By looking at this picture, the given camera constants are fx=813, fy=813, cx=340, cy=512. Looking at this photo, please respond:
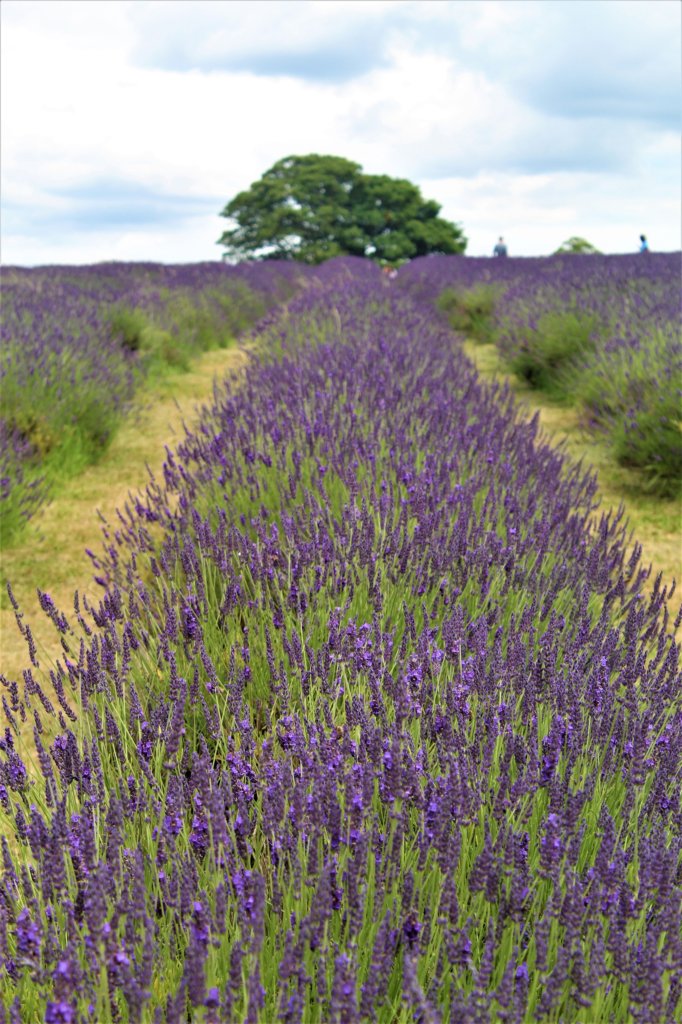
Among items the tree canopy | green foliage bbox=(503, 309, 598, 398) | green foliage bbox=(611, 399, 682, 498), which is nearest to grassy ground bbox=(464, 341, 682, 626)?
green foliage bbox=(611, 399, 682, 498)

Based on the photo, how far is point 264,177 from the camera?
31984 millimetres

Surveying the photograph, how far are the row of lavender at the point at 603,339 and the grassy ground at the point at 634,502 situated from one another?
12 cm

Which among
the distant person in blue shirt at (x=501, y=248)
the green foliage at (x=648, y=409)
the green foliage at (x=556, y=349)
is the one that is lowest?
the green foliage at (x=648, y=409)

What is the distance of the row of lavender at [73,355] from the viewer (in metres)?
5.24

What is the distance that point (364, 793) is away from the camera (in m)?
1.25

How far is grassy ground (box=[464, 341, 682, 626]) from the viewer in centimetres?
436

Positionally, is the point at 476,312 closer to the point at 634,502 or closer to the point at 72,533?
the point at 634,502

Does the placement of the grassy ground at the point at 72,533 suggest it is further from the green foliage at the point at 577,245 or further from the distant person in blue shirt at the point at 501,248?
the green foliage at the point at 577,245

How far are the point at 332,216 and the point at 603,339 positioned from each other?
25.2 meters

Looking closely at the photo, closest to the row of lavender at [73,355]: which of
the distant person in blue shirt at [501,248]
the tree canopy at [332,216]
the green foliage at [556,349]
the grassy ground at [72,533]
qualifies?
the grassy ground at [72,533]

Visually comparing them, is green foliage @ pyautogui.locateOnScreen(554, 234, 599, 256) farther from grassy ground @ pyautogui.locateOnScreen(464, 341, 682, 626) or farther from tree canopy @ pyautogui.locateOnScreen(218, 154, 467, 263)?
grassy ground @ pyautogui.locateOnScreen(464, 341, 682, 626)

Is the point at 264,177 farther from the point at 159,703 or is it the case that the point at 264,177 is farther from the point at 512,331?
the point at 159,703

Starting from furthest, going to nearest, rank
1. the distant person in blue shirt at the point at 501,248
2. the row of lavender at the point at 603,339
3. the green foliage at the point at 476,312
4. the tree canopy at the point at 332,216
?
the tree canopy at the point at 332,216, the distant person in blue shirt at the point at 501,248, the green foliage at the point at 476,312, the row of lavender at the point at 603,339

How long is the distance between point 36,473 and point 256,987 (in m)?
4.90
